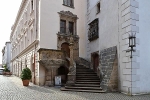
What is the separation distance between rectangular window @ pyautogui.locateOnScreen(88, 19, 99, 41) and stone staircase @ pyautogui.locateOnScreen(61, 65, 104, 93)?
9.75 ft

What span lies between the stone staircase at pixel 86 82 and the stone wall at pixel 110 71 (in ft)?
1.83

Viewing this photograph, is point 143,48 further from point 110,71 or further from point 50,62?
point 50,62

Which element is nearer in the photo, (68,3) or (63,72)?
(63,72)

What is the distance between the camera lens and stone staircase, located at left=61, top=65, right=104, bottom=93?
1170cm

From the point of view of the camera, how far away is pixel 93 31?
15.9 m

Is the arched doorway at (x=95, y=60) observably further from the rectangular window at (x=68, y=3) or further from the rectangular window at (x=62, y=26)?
the rectangular window at (x=68, y=3)

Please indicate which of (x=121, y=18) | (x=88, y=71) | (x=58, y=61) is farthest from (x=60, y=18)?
(x=121, y=18)

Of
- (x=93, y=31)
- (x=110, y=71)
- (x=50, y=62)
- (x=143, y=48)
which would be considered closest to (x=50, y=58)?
(x=50, y=62)

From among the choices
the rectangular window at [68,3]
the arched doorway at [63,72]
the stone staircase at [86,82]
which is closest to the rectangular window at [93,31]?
the stone staircase at [86,82]

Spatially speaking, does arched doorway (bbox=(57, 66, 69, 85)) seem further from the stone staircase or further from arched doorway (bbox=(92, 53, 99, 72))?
arched doorway (bbox=(92, 53, 99, 72))

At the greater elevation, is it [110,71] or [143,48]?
[143,48]

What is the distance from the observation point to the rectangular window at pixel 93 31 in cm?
1520

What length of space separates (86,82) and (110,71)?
2130mm

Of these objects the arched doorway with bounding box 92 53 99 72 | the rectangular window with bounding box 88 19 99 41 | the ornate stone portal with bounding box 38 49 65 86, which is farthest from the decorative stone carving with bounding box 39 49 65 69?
the rectangular window with bounding box 88 19 99 41
